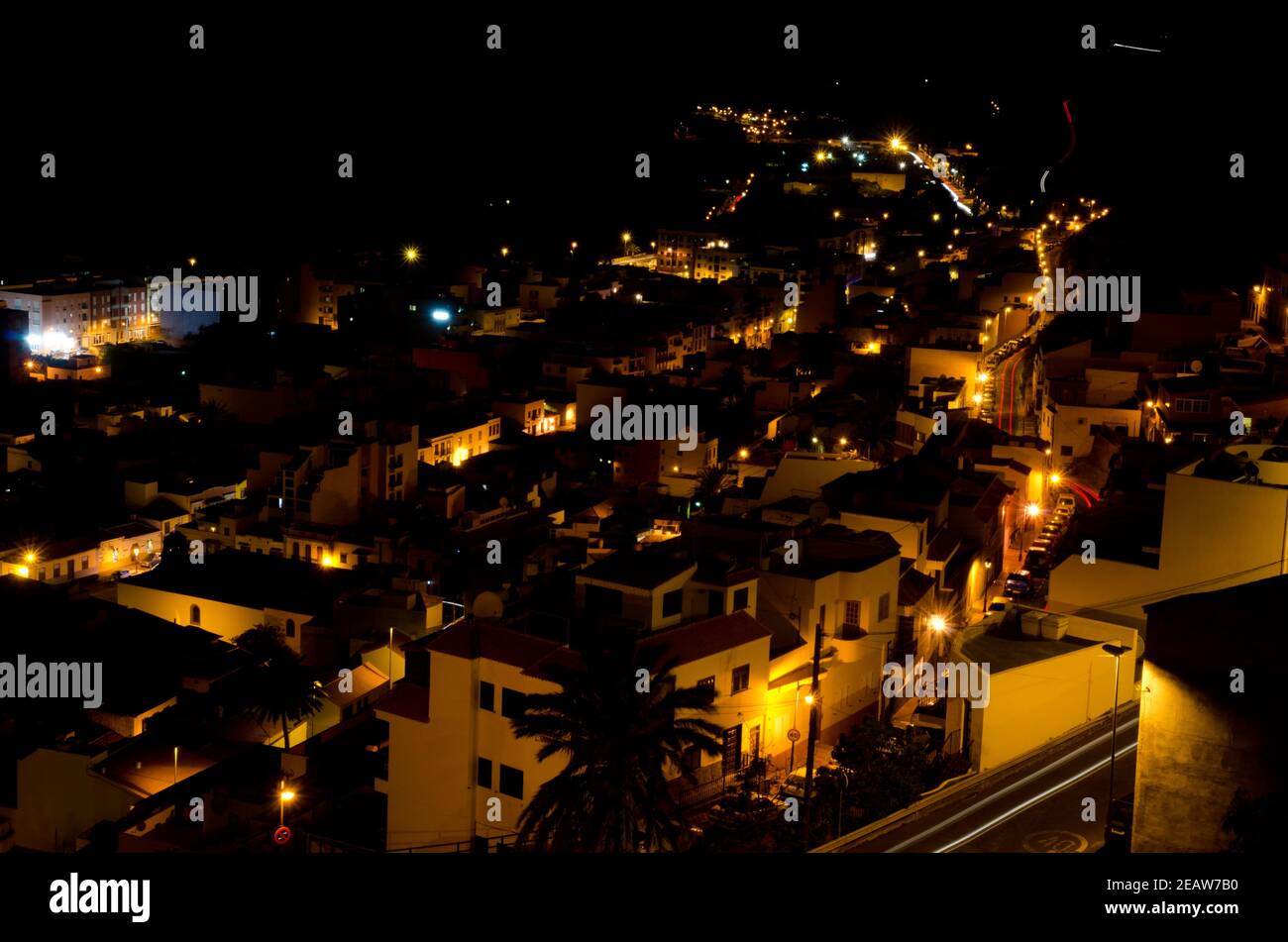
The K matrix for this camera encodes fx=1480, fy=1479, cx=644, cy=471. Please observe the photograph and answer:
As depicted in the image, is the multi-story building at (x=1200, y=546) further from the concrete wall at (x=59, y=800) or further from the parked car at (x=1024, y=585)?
the concrete wall at (x=59, y=800)

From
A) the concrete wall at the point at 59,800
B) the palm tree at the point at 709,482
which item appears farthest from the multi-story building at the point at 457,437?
the concrete wall at the point at 59,800

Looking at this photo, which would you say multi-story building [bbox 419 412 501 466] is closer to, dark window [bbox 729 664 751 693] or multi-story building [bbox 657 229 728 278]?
dark window [bbox 729 664 751 693]

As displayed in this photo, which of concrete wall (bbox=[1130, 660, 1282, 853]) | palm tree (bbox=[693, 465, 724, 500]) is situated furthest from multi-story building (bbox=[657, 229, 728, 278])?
concrete wall (bbox=[1130, 660, 1282, 853])

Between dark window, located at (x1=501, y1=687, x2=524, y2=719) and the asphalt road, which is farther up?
the asphalt road

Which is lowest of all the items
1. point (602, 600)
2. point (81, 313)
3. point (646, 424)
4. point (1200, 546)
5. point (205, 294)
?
point (646, 424)

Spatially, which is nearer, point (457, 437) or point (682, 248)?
point (457, 437)

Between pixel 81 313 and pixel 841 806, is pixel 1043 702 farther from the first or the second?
pixel 81 313

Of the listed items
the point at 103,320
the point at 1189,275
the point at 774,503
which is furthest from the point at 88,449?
the point at 1189,275

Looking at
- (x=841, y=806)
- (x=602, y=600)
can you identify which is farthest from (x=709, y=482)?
(x=841, y=806)
